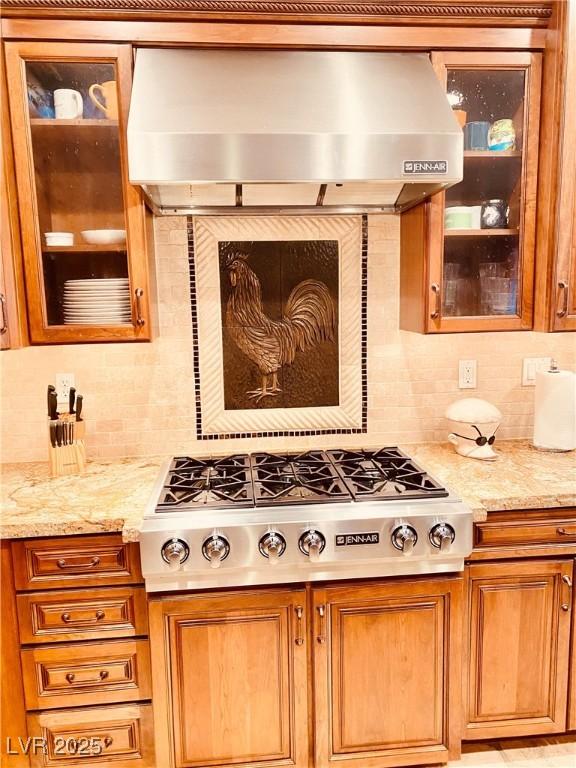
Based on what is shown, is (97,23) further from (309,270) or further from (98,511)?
(98,511)

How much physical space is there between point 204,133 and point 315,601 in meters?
1.46

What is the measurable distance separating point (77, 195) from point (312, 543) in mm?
1472

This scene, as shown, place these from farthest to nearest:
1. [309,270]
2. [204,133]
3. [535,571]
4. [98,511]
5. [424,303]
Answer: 1. [309,270]
2. [424,303]
3. [535,571]
4. [98,511]
5. [204,133]

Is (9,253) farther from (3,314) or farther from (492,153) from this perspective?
(492,153)

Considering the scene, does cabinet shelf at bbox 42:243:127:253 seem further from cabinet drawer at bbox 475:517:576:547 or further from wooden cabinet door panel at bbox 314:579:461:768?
cabinet drawer at bbox 475:517:576:547

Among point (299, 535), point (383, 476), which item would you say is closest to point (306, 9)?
point (383, 476)

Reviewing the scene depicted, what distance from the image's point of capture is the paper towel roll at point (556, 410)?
2119 mm

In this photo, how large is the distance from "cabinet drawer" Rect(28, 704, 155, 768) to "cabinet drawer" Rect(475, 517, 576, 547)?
1.24 metres

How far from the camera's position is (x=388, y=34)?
1.84 m

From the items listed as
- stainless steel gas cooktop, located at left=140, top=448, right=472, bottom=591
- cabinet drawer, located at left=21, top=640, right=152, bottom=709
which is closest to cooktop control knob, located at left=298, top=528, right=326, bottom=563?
stainless steel gas cooktop, located at left=140, top=448, right=472, bottom=591

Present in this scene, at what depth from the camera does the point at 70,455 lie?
2018 mm

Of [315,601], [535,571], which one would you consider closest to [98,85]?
[315,601]

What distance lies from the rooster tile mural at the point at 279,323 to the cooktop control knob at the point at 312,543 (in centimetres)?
79

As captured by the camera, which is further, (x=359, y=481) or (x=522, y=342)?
(x=522, y=342)
